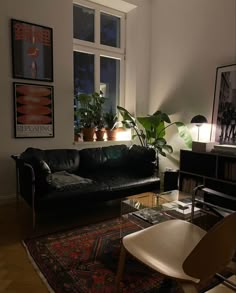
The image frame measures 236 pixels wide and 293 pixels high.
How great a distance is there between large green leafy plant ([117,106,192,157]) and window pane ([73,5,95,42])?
4.77 ft

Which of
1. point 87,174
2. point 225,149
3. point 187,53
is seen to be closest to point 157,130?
point 225,149

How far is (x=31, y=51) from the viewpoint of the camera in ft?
11.5

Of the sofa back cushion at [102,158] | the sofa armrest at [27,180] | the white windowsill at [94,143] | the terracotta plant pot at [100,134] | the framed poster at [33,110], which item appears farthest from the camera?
the terracotta plant pot at [100,134]

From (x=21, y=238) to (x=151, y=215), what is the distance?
1304mm

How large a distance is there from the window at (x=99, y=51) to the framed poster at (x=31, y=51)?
628 millimetres

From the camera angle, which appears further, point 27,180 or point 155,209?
point 27,180

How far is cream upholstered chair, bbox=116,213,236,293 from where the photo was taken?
3.56 feet

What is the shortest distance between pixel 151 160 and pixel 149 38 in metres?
2.48

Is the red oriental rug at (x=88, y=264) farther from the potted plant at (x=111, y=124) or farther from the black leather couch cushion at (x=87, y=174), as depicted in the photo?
the potted plant at (x=111, y=124)

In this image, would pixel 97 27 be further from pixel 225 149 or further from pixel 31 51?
pixel 225 149

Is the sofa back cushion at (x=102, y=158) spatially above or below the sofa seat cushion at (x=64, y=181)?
above

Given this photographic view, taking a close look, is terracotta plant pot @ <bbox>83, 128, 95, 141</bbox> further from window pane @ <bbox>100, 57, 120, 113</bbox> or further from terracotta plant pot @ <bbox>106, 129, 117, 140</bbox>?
window pane @ <bbox>100, 57, 120, 113</bbox>

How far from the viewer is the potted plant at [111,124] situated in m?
4.35

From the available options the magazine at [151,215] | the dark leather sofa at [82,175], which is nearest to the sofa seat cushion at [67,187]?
the dark leather sofa at [82,175]
